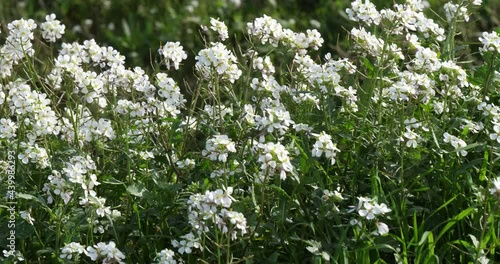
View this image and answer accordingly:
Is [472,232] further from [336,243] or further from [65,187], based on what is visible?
[65,187]

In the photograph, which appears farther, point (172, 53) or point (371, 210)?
point (172, 53)

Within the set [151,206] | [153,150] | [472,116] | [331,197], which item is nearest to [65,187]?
[151,206]

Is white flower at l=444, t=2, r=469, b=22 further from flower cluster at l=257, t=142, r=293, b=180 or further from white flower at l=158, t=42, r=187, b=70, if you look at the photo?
flower cluster at l=257, t=142, r=293, b=180

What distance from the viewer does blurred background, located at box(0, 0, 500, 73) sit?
21.5 ft

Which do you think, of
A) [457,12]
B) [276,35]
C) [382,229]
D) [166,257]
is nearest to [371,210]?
[382,229]

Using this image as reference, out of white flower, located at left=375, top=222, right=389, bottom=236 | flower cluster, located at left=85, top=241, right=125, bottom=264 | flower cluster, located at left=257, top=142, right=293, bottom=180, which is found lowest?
white flower, located at left=375, top=222, right=389, bottom=236

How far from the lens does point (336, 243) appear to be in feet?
10.00

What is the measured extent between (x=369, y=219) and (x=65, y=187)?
3.03 feet

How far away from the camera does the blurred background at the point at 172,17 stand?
6543mm

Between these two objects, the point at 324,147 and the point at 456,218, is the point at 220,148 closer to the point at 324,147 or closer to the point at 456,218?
the point at 324,147

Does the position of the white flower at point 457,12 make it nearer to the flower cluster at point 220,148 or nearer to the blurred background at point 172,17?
the flower cluster at point 220,148

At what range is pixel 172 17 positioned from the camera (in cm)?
682

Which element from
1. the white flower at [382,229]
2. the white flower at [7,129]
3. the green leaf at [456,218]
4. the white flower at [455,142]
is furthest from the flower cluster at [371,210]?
the white flower at [7,129]

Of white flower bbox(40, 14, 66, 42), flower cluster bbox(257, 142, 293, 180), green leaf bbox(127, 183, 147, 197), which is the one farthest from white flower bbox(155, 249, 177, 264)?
white flower bbox(40, 14, 66, 42)
